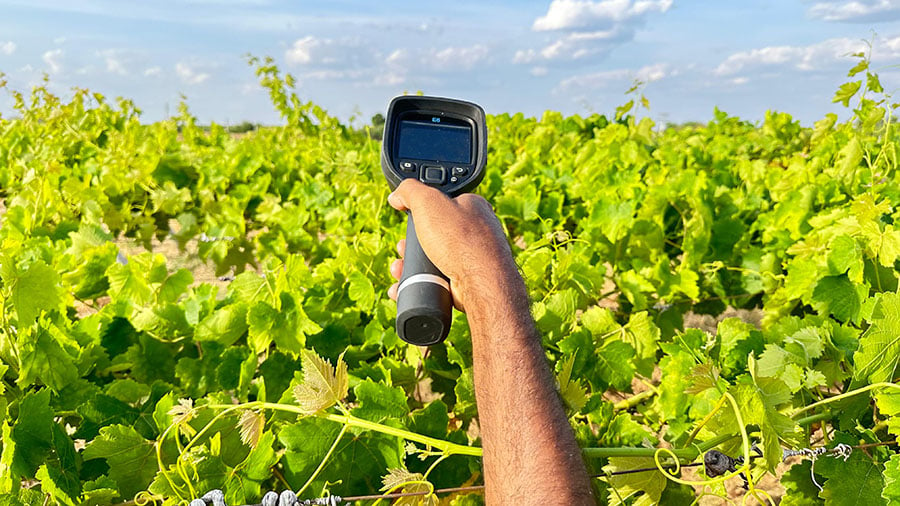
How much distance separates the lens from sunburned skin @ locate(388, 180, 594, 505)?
2.87ft

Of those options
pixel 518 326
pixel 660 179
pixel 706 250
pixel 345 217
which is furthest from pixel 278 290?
pixel 660 179

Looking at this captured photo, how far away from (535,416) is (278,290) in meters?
0.92

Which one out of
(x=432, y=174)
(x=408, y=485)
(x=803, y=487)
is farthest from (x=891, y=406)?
(x=432, y=174)

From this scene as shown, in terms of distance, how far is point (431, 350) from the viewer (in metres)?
1.74

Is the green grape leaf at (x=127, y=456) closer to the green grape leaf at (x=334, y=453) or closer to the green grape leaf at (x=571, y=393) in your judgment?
the green grape leaf at (x=334, y=453)

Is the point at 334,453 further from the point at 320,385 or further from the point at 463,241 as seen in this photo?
the point at 463,241

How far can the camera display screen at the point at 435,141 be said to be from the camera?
1.53 m

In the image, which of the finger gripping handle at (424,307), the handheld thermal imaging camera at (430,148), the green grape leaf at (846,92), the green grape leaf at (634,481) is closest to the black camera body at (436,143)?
the handheld thermal imaging camera at (430,148)

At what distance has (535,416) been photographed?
35.9 inches

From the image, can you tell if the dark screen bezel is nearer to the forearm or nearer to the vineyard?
the vineyard

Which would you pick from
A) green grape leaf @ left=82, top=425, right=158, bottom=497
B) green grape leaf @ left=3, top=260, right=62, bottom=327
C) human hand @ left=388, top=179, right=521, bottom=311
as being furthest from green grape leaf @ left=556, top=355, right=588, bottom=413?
green grape leaf @ left=3, top=260, right=62, bottom=327

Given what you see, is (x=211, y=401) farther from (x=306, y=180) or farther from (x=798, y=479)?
(x=306, y=180)

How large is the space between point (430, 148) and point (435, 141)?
0.08ft

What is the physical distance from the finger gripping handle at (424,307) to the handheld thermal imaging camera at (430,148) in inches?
0.8
